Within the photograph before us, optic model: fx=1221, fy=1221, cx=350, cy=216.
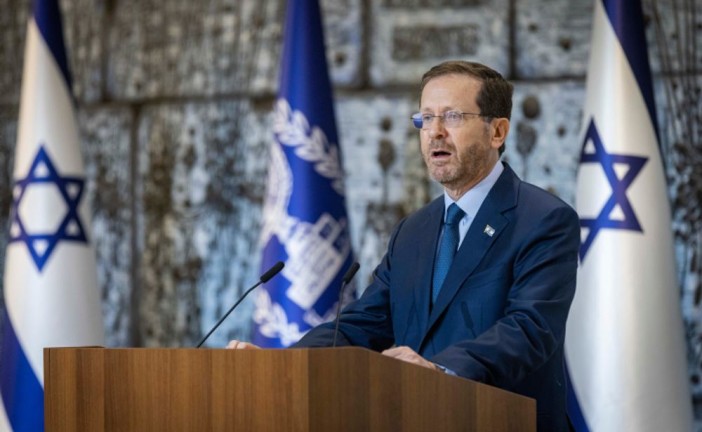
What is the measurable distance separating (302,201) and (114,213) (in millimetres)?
1400

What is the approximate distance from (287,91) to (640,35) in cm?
142

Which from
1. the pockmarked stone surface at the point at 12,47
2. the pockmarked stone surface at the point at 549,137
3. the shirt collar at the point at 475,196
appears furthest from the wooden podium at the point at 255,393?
the pockmarked stone surface at the point at 12,47

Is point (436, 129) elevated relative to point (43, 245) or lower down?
elevated

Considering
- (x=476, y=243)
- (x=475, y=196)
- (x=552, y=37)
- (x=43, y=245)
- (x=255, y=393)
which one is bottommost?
(x=255, y=393)

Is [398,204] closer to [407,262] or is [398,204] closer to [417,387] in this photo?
[407,262]

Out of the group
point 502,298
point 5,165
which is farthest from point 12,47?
point 502,298

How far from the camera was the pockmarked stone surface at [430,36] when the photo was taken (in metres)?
5.50

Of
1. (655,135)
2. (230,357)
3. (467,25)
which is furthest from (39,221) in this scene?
(230,357)

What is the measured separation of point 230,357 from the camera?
7.63 feet

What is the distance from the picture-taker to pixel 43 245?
5004 millimetres

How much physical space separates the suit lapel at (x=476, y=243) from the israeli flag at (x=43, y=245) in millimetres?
2346

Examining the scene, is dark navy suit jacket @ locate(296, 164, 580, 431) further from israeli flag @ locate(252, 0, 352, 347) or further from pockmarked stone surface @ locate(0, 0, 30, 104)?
pockmarked stone surface @ locate(0, 0, 30, 104)

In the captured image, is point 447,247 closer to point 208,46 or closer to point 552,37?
point 552,37

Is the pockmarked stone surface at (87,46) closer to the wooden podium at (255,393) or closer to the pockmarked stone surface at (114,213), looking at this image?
the pockmarked stone surface at (114,213)
